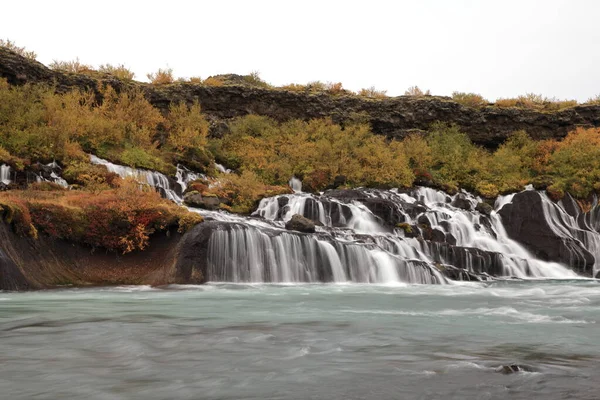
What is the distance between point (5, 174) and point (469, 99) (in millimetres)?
37071

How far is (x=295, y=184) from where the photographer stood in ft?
109

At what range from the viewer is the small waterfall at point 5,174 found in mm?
22066

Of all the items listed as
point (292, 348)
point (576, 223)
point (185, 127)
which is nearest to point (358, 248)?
point (292, 348)

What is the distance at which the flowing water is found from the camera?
203 inches

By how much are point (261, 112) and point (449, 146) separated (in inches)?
620

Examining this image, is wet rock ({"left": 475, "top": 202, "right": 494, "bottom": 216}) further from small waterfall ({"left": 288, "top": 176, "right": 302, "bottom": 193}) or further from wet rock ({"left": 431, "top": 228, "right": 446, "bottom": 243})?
small waterfall ({"left": 288, "top": 176, "right": 302, "bottom": 193})

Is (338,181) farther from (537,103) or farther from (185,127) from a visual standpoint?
(537,103)

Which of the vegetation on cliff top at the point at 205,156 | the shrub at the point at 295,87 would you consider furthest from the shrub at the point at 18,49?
the shrub at the point at 295,87

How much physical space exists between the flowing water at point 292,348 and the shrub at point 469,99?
117 ft

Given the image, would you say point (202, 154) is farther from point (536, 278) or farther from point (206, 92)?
point (536, 278)

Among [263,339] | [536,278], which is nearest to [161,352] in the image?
[263,339]

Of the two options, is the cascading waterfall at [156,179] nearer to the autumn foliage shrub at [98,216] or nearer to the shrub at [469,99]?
the autumn foliage shrub at [98,216]

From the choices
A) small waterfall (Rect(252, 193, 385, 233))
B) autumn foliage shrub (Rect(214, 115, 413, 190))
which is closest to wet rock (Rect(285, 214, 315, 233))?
small waterfall (Rect(252, 193, 385, 233))

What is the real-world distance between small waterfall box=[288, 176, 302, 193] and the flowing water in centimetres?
2017
